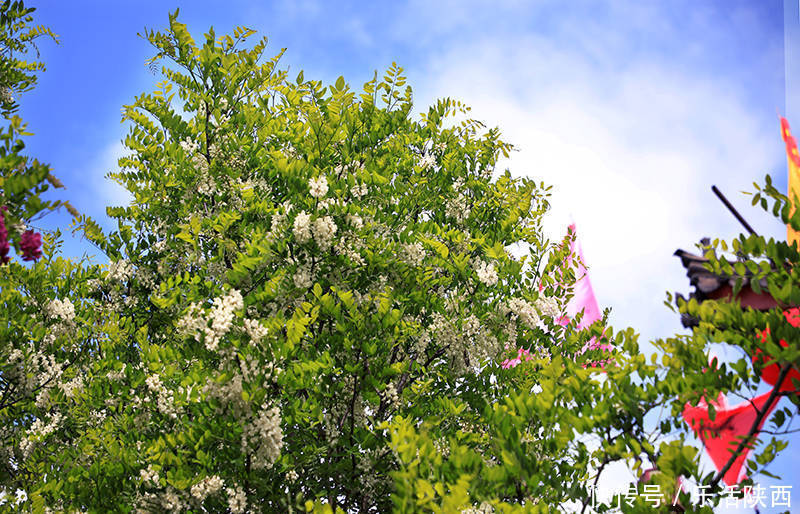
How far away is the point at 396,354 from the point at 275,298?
1.81m

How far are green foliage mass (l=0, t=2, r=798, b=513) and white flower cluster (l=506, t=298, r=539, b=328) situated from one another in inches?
0.8

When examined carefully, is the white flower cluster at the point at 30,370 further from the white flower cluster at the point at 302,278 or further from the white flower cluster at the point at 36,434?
the white flower cluster at the point at 302,278

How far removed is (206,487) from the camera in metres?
5.12

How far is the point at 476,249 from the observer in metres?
7.50

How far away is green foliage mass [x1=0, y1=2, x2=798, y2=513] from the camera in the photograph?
4.20 m

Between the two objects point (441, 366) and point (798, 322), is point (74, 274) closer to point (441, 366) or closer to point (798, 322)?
point (441, 366)

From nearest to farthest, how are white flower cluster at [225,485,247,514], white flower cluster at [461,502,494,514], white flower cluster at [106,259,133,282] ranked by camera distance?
white flower cluster at [461,502,494,514] < white flower cluster at [225,485,247,514] < white flower cluster at [106,259,133,282]

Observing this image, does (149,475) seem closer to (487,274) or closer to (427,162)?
(487,274)

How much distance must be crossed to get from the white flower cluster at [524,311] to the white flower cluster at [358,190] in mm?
2008

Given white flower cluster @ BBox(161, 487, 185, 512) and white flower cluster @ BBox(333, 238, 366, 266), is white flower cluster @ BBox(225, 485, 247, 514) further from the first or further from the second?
white flower cluster @ BBox(333, 238, 366, 266)

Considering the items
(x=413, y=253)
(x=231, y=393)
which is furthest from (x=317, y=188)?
(x=231, y=393)

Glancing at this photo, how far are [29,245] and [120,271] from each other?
4.33m

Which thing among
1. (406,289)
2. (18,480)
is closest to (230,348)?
(406,289)

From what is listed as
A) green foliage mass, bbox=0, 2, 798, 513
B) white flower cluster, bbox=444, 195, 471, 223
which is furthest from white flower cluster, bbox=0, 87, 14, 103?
white flower cluster, bbox=444, 195, 471, 223
